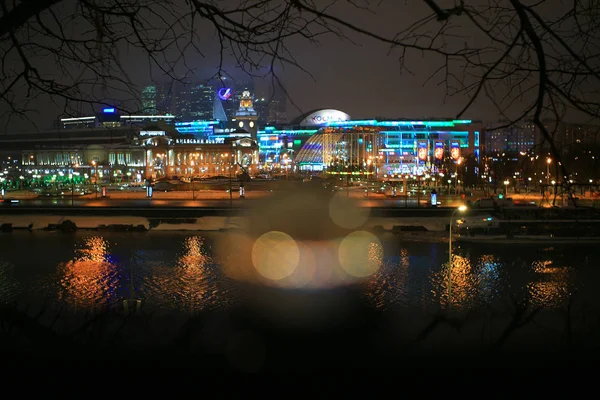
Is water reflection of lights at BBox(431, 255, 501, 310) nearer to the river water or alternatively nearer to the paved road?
the river water

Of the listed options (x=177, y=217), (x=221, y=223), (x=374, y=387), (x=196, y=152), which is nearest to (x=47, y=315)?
(x=374, y=387)

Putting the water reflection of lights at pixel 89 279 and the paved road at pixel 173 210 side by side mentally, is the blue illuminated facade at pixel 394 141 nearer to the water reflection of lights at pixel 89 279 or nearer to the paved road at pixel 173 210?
the paved road at pixel 173 210

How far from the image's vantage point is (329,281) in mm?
12523

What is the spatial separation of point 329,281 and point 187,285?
321cm

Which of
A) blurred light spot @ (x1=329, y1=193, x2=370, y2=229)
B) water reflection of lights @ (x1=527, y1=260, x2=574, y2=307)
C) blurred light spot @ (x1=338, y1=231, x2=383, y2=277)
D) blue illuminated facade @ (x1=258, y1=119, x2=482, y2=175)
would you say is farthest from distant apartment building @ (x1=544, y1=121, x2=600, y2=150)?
blue illuminated facade @ (x1=258, y1=119, x2=482, y2=175)

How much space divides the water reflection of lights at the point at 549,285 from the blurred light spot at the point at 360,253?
3849 millimetres

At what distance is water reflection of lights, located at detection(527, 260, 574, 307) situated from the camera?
11141mm

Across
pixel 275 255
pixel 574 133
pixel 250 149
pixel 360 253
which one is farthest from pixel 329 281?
pixel 250 149

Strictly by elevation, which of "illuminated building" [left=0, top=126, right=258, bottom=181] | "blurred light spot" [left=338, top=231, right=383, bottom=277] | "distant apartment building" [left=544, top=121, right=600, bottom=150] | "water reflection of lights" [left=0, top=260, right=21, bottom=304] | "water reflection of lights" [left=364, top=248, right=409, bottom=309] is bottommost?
"water reflection of lights" [left=364, top=248, right=409, bottom=309]

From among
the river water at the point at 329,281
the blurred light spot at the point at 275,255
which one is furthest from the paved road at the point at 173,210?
the blurred light spot at the point at 275,255

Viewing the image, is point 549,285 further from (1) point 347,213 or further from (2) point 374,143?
(2) point 374,143

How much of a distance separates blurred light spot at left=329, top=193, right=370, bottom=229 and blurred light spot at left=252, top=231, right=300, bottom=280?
3.75m

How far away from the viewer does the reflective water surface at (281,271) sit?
36.2ft

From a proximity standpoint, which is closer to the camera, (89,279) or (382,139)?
(89,279)
